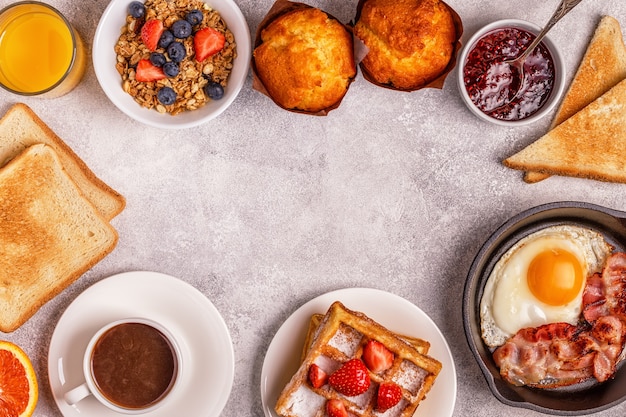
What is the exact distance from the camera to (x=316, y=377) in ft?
8.74

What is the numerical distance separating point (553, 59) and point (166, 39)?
5.30 feet

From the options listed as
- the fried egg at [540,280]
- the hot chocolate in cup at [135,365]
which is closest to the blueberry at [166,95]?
the hot chocolate in cup at [135,365]

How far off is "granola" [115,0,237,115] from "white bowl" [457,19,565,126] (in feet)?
3.16

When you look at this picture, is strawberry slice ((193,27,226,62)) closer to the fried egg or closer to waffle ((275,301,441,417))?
waffle ((275,301,441,417))

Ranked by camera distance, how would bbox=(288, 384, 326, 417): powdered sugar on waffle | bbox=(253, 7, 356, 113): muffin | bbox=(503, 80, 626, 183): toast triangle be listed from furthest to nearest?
bbox=(503, 80, 626, 183): toast triangle < bbox=(288, 384, 326, 417): powdered sugar on waffle < bbox=(253, 7, 356, 113): muffin

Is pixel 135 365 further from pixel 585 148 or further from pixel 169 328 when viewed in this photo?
pixel 585 148

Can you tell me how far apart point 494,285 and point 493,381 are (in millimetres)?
414

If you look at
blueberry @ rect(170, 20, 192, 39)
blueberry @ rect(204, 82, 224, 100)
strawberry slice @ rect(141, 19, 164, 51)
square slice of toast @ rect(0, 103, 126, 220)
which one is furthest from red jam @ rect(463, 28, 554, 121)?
square slice of toast @ rect(0, 103, 126, 220)

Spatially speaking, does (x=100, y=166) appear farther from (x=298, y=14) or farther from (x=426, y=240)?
(x=426, y=240)

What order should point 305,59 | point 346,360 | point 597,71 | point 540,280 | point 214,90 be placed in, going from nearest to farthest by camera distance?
point 305,59 < point 346,360 < point 214,90 < point 540,280 < point 597,71

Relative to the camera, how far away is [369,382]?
267 cm

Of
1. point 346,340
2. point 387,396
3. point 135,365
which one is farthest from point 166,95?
point 387,396

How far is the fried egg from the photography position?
2.92 metres

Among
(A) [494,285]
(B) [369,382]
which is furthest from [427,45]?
(B) [369,382]
